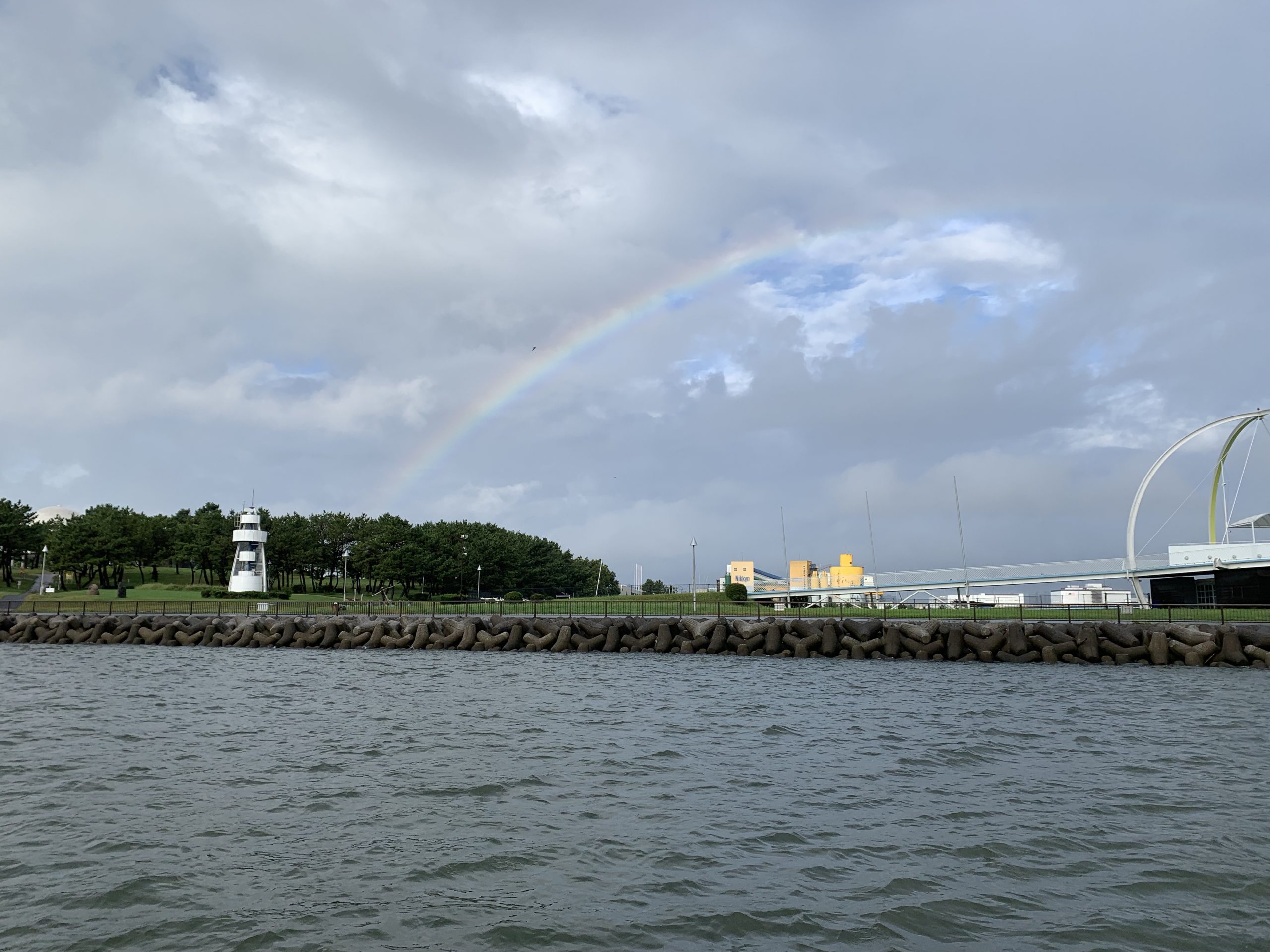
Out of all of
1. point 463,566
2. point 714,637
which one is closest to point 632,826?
point 714,637

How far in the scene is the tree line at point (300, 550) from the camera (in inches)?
4102

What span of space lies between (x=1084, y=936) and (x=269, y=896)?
27.4ft

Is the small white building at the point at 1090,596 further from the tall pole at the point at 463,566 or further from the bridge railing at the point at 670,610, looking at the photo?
the tall pole at the point at 463,566

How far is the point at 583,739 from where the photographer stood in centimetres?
1881

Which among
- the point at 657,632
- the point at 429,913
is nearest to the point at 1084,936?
the point at 429,913

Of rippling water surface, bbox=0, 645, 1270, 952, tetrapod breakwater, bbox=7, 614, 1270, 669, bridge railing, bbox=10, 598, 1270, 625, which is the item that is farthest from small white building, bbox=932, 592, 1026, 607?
rippling water surface, bbox=0, 645, 1270, 952

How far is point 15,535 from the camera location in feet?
354

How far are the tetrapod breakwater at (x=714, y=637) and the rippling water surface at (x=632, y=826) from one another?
614 inches

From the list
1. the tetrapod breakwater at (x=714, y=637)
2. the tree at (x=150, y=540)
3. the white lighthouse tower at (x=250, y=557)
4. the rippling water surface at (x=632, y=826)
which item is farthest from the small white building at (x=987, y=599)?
the tree at (x=150, y=540)

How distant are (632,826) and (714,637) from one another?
34.8 m

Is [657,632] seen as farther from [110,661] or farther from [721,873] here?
[721,873]

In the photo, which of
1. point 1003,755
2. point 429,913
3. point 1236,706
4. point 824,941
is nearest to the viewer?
point 824,941

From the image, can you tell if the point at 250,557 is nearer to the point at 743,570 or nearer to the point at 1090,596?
the point at 1090,596

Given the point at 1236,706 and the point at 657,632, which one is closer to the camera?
the point at 1236,706
